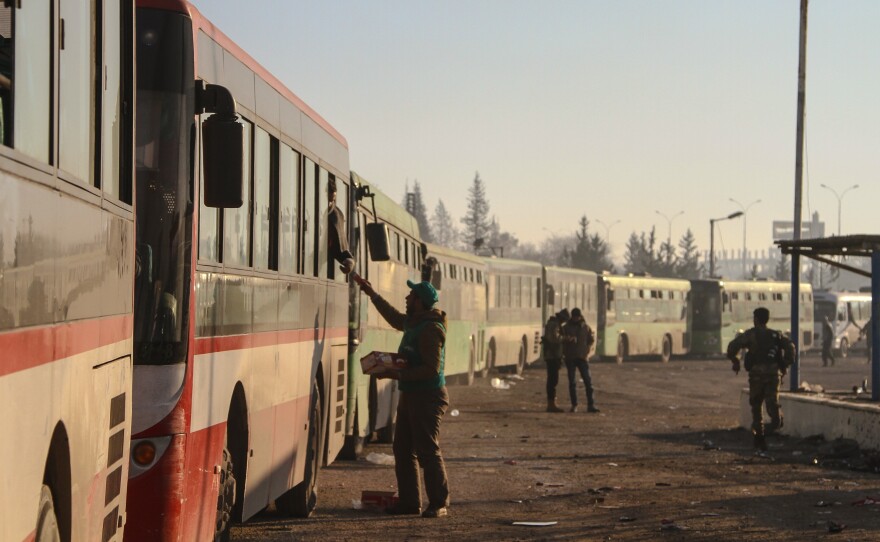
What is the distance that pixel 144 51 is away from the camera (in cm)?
786

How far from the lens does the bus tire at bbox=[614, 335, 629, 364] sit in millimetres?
59763

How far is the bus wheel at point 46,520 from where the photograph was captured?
475cm

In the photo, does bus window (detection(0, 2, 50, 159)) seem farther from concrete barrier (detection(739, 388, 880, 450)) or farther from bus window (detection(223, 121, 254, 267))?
concrete barrier (detection(739, 388, 880, 450))

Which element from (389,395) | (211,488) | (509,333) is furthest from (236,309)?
(509,333)

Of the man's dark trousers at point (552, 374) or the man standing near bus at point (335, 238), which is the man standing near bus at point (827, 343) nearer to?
the man's dark trousers at point (552, 374)

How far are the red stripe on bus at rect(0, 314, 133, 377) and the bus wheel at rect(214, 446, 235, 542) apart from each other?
A: 8.35 ft

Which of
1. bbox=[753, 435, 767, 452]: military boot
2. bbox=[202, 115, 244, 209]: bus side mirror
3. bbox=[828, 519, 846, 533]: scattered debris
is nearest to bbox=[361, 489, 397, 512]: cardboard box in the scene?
bbox=[828, 519, 846, 533]: scattered debris

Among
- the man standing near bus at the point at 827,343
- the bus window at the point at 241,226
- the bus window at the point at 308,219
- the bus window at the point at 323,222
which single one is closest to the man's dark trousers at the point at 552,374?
the bus window at the point at 323,222

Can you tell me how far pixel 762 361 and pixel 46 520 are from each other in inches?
648

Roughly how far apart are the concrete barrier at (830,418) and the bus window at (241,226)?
37.5ft

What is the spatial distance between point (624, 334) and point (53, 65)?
55827 mm

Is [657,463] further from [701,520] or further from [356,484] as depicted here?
[701,520]

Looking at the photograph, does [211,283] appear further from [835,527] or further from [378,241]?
[378,241]

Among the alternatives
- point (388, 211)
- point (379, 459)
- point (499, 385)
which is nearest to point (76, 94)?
point (379, 459)
